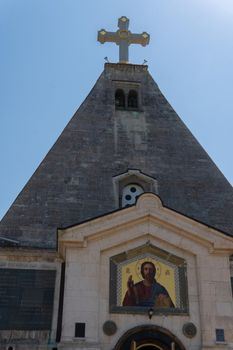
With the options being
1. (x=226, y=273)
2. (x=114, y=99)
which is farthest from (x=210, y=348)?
(x=114, y=99)

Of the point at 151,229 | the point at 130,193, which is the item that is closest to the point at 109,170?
the point at 130,193

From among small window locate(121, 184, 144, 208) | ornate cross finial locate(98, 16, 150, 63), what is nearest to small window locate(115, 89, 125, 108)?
ornate cross finial locate(98, 16, 150, 63)

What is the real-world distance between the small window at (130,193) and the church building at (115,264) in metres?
0.03

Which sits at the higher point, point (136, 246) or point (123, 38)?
point (123, 38)

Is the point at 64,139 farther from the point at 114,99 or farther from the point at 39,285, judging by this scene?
the point at 39,285

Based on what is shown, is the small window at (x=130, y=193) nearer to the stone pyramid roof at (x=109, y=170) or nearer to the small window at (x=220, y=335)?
the stone pyramid roof at (x=109, y=170)

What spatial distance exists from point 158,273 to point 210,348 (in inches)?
86.8

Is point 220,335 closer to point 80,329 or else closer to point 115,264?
point 115,264

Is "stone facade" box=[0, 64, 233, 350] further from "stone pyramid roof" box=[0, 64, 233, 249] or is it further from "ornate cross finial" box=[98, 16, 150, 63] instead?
"ornate cross finial" box=[98, 16, 150, 63]

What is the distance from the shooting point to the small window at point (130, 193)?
17578 mm

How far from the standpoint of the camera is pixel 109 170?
18391 millimetres

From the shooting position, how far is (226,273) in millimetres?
14250

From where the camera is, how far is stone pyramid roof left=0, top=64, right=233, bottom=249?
16.6 m

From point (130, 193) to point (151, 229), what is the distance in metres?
3.31
